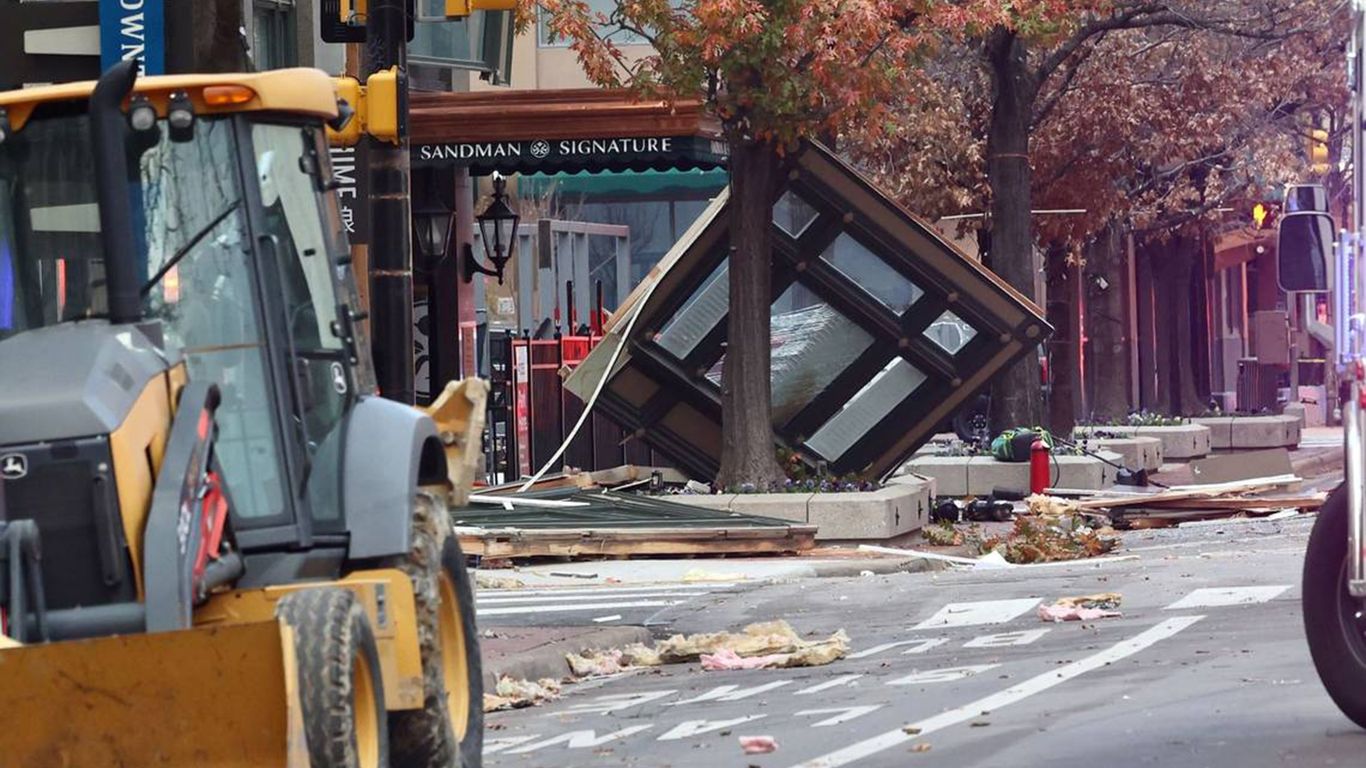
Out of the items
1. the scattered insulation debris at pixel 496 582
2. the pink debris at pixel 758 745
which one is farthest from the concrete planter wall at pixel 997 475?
the pink debris at pixel 758 745

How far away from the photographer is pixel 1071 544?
22188 mm

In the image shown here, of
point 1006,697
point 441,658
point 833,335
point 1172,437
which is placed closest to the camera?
point 441,658

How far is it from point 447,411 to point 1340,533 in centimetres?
339

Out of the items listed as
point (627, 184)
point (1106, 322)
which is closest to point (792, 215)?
point (1106, 322)

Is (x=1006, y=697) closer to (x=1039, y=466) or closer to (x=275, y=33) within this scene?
(x=275, y=33)

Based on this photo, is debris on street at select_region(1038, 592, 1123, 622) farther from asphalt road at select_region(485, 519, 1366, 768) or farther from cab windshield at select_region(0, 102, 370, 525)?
cab windshield at select_region(0, 102, 370, 525)

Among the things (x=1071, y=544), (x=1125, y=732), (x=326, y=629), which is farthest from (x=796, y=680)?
(x=1071, y=544)

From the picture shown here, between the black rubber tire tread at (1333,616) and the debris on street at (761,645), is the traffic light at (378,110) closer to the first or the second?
the debris on street at (761,645)

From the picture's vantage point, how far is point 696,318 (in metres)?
25.8

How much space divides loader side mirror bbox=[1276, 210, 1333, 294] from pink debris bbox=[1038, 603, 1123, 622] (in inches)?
216

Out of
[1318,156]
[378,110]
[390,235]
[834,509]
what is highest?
[1318,156]

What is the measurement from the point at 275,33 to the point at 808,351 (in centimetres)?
582

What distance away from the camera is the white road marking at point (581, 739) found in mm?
10805

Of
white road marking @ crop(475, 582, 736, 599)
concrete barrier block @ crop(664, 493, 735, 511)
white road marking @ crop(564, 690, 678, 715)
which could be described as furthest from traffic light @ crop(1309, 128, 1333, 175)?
white road marking @ crop(564, 690, 678, 715)
